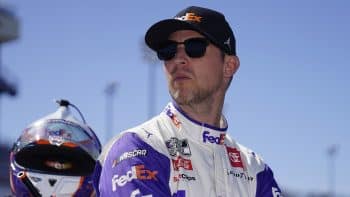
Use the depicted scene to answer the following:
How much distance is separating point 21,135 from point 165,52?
A: 1.39 m

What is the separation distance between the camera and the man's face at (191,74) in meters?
3.44

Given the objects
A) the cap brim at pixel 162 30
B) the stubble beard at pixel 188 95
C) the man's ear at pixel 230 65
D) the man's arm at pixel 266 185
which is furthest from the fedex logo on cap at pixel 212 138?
the cap brim at pixel 162 30

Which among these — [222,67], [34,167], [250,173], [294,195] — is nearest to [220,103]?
[222,67]

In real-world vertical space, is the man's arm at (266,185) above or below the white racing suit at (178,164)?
below

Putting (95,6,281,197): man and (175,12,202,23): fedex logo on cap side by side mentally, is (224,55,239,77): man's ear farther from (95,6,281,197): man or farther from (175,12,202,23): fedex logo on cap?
(175,12,202,23): fedex logo on cap

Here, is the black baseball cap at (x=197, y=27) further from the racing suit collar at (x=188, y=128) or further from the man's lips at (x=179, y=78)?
the racing suit collar at (x=188, y=128)

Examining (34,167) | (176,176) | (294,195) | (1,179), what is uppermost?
(176,176)

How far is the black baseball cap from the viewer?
3.52 m

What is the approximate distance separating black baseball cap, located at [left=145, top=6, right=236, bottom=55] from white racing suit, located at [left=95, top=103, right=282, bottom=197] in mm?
404

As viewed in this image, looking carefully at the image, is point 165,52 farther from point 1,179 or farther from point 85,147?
point 1,179

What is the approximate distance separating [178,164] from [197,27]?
762 mm

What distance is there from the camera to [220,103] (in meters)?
3.71

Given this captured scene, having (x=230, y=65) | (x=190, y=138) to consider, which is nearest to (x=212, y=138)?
(x=190, y=138)

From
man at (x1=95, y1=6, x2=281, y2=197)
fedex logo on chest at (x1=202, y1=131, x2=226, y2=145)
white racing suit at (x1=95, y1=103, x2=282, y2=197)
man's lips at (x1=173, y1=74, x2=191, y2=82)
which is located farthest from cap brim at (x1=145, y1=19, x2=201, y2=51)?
fedex logo on chest at (x1=202, y1=131, x2=226, y2=145)
